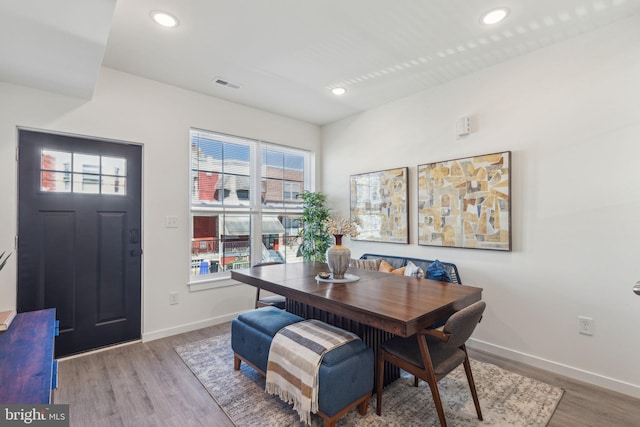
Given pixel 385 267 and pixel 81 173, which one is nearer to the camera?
pixel 81 173

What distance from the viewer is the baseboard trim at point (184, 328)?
3.16m

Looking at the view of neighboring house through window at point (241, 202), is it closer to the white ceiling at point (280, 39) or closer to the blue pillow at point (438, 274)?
the white ceiling at point (280, 39)

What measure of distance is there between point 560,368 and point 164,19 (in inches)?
163

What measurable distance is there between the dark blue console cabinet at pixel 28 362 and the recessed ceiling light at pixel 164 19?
88.0 inches

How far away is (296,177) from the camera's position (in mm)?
4668

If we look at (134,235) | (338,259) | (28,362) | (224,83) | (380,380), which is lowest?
(380,380)

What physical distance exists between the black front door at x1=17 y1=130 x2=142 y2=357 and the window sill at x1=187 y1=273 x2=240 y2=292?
0.55m

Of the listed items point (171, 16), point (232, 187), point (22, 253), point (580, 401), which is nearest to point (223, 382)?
point (22, 253)

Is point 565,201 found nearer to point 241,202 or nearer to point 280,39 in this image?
point 280,39

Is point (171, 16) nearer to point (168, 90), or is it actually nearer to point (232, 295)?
point (168, 90)

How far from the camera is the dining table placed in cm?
166

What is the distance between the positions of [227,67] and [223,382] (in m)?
2.80

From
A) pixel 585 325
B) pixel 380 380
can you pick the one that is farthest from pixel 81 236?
pixel 585 325

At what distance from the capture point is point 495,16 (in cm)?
223
